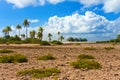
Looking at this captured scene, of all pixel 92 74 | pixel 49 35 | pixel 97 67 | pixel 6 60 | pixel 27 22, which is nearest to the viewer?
pixel 92 74

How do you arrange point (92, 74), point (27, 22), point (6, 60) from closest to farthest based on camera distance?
point (92, 74) < point (6, 60) < point (27, 22)

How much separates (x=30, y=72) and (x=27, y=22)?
143 metres

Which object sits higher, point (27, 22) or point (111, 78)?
point (27, 22)

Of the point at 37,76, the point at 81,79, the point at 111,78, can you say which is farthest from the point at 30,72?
the point at 111,78

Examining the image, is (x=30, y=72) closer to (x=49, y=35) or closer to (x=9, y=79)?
(x=9, y=79)

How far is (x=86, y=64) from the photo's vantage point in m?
17.5

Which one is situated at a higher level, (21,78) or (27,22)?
(27,22)

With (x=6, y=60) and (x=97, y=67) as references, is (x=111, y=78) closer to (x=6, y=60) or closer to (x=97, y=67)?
(x=97, y=67)

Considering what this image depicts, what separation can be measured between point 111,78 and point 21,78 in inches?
171

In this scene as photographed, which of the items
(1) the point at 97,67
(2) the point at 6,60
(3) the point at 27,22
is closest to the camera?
(1) the point at 97,67

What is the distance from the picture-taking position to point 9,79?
528 inches

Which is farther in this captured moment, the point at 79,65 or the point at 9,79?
the point at 79,65

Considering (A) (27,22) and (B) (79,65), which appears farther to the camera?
(A) (27,22)

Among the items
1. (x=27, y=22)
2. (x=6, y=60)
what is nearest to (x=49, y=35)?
(x=27, y=22)
